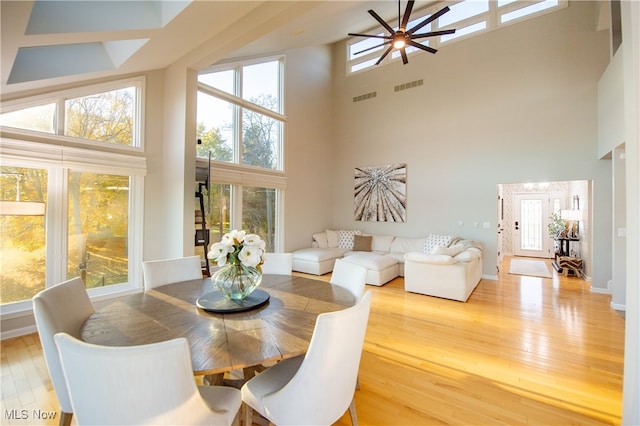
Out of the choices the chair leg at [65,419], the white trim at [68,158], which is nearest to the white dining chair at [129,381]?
the chair leg at [65,419]

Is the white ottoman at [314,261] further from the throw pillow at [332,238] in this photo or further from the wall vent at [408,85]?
the wall vent at [408,85]

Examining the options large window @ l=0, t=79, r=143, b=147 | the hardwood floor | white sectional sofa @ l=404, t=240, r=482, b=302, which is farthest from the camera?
white sectional sofa @ l=404, t=240, r=482, b=302

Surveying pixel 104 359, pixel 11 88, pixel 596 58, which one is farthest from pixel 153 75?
pixel 596 58

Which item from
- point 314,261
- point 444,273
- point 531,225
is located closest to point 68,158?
point 314,261

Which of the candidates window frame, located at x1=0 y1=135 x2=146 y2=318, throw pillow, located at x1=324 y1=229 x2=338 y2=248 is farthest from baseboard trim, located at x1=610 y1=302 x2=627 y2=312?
window frame, located at x1=0 y1=135 x2=146 y2=318

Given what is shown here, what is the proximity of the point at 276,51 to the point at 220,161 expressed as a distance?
2.86 meters

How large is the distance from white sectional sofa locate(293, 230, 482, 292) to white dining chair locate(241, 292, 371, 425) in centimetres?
342

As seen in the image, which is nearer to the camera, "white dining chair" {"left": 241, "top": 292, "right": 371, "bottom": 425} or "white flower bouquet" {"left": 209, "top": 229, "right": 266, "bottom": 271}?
"white dining chair" {"left": 241, "top": 292, "right": 371, "bottom": 425}

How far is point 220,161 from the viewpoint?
490 cm

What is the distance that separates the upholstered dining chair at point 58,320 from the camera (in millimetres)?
1338

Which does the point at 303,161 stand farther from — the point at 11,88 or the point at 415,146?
the point at 11,88

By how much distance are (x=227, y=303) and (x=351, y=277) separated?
0.95 m

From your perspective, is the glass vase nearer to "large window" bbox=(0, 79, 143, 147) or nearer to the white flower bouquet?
the white flower bouquet

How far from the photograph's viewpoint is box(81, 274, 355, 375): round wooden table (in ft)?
3.94
